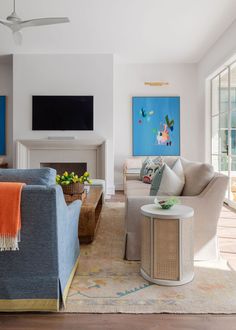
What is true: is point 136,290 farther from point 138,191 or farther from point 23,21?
point 23,21

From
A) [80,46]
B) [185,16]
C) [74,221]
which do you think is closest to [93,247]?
[74,221]

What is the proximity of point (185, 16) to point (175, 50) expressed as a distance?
145cm

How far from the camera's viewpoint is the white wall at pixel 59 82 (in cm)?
593

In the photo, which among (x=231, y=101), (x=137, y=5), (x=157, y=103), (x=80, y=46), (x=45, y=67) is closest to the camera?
(x=137, y=5)

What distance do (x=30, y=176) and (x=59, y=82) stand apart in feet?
15.2

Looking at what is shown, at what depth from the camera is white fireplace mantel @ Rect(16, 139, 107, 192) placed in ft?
19.4

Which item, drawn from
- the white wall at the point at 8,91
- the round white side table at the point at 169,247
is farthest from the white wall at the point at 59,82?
the round white side table at the point at 169,247

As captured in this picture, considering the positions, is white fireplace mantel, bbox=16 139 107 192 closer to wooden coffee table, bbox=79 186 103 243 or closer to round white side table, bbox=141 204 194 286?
wooden coffee table, bbox=79 186 103 243

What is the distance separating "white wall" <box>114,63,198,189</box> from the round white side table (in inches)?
180

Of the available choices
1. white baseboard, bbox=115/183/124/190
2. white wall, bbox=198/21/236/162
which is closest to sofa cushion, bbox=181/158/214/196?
white wall, bbox=198/21/236/162

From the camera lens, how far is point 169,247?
1998 mm

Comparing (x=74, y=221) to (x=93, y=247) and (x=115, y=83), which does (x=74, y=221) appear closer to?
(x=93, y=247)

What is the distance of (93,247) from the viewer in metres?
2.84

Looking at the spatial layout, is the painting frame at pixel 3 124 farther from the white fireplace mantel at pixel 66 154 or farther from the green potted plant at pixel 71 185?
the green potted plant at pixel 71 185
